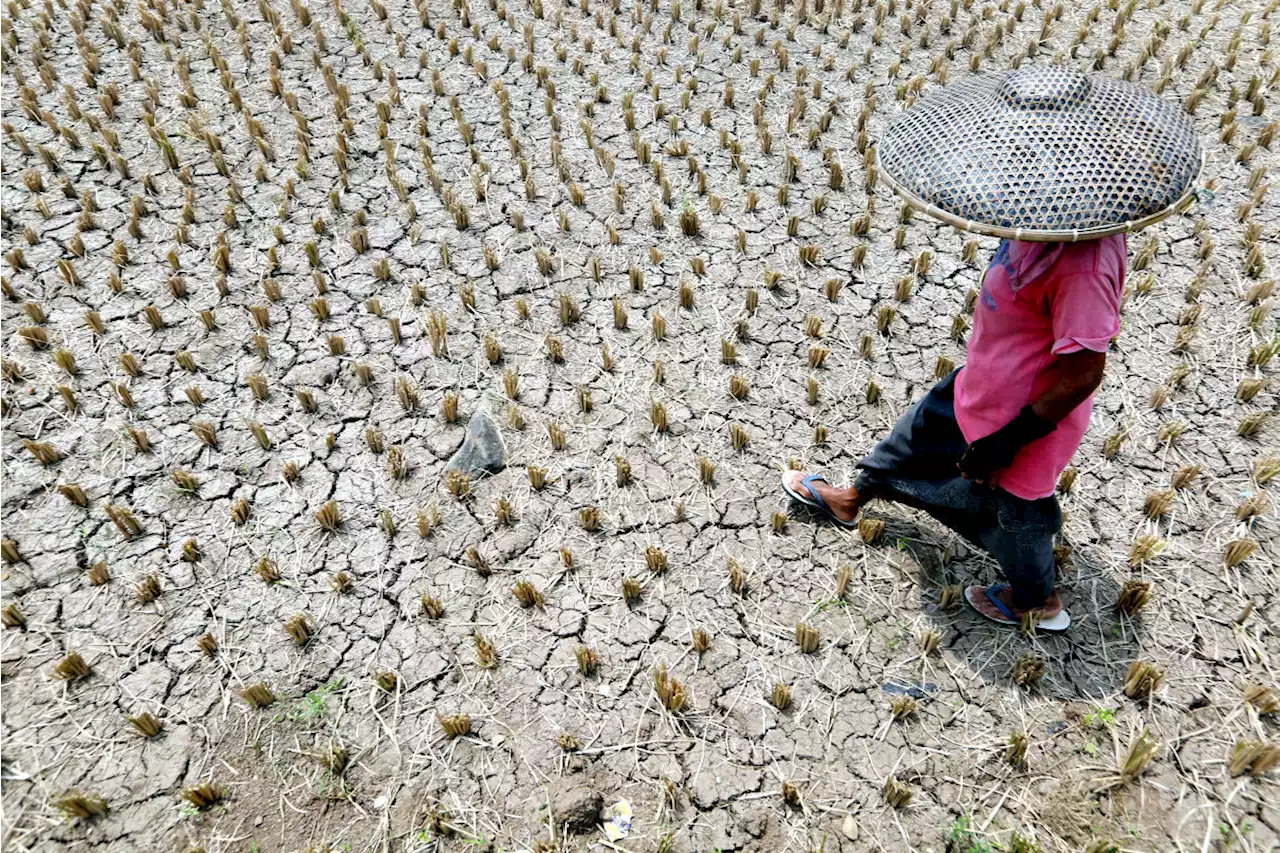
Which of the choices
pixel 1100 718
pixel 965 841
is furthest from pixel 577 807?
pixel 1100 718

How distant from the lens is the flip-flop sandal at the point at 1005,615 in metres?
2.85

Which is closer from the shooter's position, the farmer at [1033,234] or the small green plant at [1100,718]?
the farmer at [1033,234]

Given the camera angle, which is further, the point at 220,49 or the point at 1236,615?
the point at 220,49

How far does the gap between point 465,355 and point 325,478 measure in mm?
872

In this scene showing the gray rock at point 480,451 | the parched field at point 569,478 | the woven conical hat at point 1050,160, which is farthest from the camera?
the gray rock at point 480,451

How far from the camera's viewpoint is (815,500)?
10.6 feet

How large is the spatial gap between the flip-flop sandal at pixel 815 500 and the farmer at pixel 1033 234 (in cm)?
53

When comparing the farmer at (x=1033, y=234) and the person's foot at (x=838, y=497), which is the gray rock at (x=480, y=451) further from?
the farmer at (x=1033, y=234)

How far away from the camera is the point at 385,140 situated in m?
5.04

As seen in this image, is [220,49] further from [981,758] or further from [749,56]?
[981,758]

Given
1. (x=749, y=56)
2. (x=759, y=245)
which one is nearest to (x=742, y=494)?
(x=759, y=245)

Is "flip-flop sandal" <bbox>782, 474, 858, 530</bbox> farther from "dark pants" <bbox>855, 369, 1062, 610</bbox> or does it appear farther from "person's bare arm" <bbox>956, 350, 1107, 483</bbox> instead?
"person's bare arm" <bbox>956, 350, 1107, 483</bbox>

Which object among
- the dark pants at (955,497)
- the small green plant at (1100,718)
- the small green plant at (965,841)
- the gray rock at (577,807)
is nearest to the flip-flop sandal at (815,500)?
the dark pants at (955,497)

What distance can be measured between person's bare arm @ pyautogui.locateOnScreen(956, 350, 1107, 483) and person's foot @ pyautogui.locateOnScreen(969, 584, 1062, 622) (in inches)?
20.7
